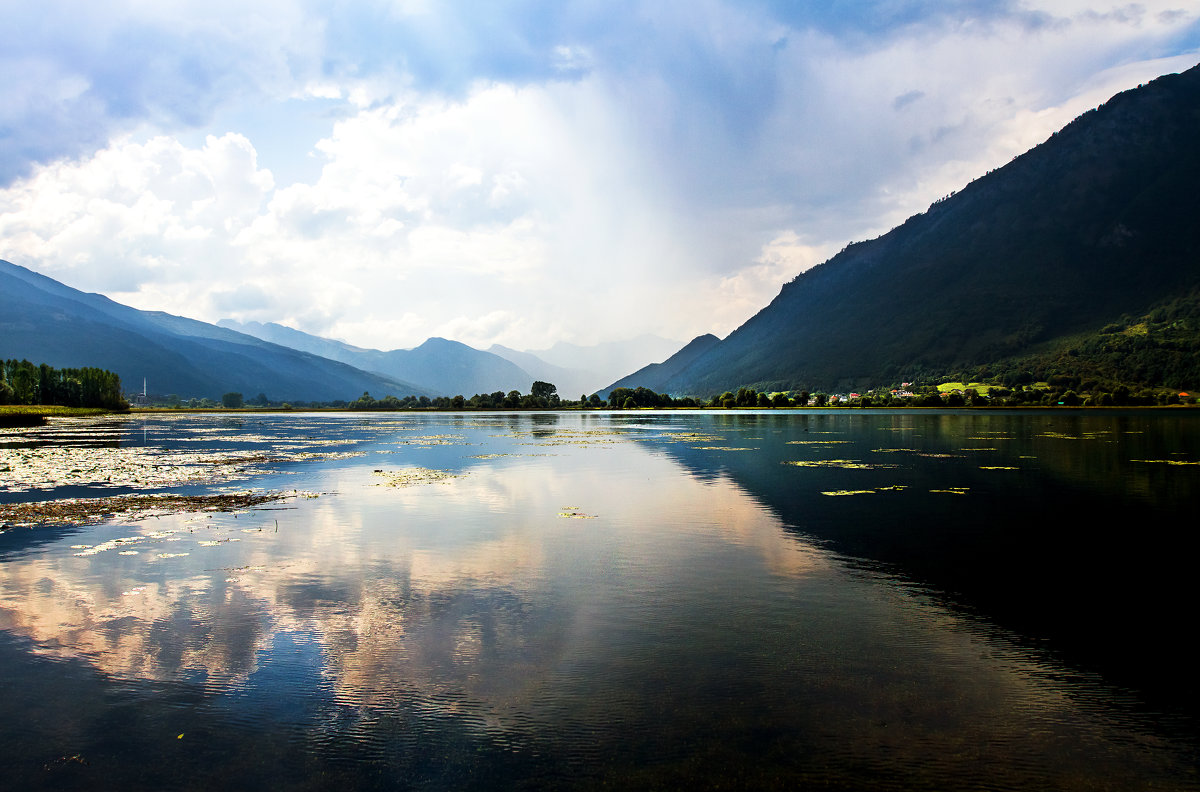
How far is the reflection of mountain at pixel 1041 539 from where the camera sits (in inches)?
645

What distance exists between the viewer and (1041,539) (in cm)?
2756

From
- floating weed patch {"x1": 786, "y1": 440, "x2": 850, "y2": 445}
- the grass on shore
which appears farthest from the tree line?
floating weed patch {"x1": 786, "y1": 440, "x2": 850, "y2": 445}

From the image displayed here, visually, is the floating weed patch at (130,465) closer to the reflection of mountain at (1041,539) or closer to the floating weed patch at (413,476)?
the floating weed patch at (413,476)

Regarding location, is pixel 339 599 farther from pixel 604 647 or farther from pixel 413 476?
pixel 413 476

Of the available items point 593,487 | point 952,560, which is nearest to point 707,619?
point 952,560

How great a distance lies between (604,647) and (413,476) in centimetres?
3685

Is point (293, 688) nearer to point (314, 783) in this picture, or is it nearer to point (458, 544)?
point (314, 783)

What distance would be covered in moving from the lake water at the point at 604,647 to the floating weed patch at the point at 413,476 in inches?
372

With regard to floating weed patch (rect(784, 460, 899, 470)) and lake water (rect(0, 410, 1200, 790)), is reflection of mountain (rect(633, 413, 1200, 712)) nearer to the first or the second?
lake water (rect(0, 410, 1200, 790))

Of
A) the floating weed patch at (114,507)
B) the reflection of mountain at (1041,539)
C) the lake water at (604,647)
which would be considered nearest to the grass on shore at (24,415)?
the floating weed patch at (114,507)

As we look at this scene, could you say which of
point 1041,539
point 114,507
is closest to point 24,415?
point 114,507

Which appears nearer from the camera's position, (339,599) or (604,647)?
(604,647)

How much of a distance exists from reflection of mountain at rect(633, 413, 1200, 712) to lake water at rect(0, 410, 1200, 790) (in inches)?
6.8

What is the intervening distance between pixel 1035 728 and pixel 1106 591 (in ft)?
38.5
